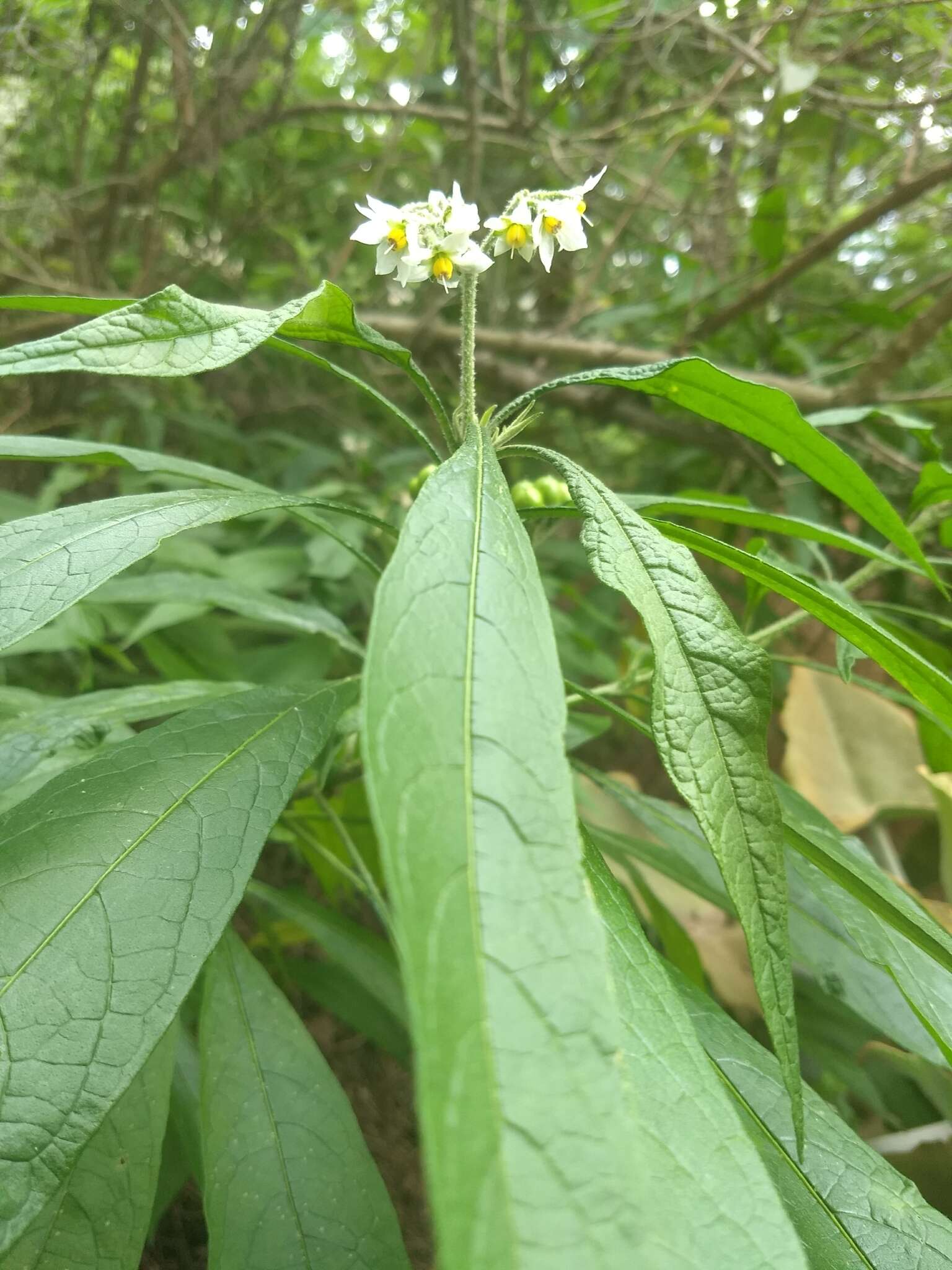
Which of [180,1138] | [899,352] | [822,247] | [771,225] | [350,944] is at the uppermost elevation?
[771,225]

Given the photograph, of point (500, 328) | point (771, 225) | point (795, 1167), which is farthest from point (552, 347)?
point (795, 1167)

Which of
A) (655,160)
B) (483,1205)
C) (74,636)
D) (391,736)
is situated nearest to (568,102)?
(655,160)

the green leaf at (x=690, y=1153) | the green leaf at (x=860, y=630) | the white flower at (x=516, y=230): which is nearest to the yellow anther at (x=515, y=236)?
the white flower at (x=516, y=230)

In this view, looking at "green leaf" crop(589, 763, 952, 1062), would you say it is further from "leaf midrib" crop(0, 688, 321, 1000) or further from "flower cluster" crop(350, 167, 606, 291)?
"flower cluster" crop(350, 167, 606, 291)

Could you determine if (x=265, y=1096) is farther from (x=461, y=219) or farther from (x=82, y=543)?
(x=461, y=219)

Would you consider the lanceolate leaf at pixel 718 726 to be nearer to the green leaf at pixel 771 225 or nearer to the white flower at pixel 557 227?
the white flower at pixel 557 227

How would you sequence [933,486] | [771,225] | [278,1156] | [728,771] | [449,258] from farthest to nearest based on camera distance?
[771,225], [933,486], [449,258], [278,1156], [728,771]

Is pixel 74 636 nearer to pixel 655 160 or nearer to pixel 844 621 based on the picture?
pixel 844 621
